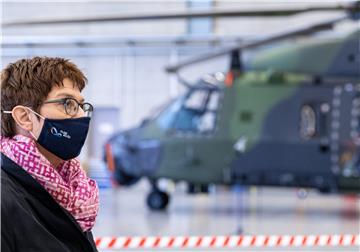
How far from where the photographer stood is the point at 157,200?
948 centimetres

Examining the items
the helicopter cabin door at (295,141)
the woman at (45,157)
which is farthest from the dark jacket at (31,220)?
the helicopter cabin door at (295,141)

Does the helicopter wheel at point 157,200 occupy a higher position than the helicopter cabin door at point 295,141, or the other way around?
the helicopter cabin door at point 295,141

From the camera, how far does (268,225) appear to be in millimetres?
8078

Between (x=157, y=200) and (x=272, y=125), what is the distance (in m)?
2.28

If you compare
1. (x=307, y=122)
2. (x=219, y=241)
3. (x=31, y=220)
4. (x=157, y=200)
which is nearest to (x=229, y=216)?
(x=157, y=200)

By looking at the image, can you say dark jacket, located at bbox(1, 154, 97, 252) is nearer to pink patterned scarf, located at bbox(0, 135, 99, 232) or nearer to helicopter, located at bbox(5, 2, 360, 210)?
pink patterned scarf, located at bbox(0, 135, 99, 232)

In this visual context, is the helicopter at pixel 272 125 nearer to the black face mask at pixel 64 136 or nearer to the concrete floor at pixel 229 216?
the concrete floor at pixel 229 216

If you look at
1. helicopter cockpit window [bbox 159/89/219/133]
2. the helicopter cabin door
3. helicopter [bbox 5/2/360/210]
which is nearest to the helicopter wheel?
helicopter [bbox 5/2/360/210]

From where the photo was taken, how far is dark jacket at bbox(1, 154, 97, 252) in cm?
129

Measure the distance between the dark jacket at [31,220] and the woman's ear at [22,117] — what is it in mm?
108

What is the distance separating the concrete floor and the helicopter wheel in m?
0.13

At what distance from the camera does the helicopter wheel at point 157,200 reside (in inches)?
372

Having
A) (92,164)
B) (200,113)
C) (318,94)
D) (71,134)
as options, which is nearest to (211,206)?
(200,113)

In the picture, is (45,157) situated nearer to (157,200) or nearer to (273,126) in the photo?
(273,126)
